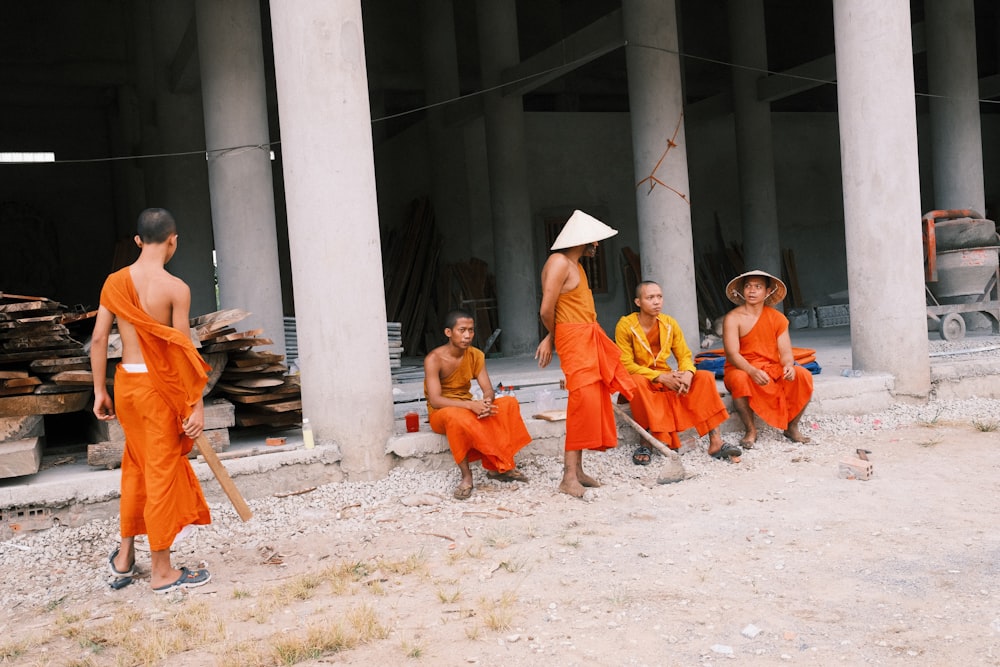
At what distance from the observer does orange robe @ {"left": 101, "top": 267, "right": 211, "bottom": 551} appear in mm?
3975

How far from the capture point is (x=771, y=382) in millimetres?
6359

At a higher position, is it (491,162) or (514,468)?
(491,162)

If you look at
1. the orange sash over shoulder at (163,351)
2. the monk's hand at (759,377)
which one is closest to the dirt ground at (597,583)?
the monk's hand at (759,377)

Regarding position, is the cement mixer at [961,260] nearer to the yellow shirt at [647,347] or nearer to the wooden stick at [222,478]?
the yellow shirt at [647,347]

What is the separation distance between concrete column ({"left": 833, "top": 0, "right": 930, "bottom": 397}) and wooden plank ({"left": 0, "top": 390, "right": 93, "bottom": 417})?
18.4 ft

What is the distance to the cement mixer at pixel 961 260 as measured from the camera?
1005 centimetres

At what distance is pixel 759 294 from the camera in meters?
6.37

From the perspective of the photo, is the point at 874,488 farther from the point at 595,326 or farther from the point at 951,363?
the point at 951,363

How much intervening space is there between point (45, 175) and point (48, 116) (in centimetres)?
107

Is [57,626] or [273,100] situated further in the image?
[273,100]

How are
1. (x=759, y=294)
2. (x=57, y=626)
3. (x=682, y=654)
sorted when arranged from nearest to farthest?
(x=682, y=654)
(x=57, y=626)
(x=759, y=294)

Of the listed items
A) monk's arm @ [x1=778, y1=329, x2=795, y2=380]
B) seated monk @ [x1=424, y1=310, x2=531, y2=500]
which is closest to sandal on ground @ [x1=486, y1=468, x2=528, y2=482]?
seated monk @ [x1=424, y1=310, x2=531, y2=500]

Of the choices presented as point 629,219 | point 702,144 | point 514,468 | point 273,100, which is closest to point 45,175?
point 273,100

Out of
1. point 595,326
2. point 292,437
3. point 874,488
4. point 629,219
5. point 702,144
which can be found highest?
point 702,144
